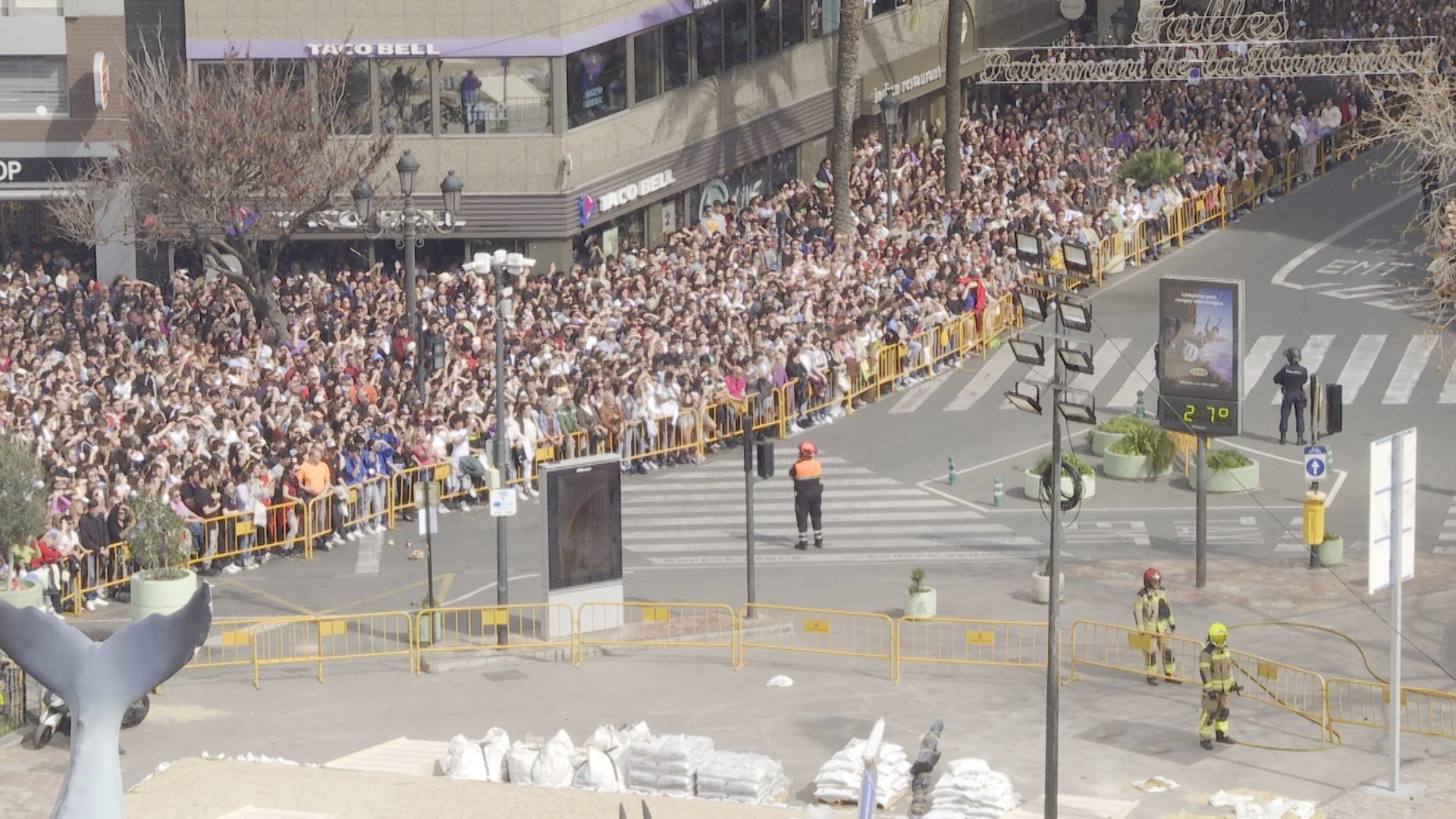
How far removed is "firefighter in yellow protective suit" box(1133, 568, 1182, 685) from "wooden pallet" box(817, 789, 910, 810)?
17.0ft

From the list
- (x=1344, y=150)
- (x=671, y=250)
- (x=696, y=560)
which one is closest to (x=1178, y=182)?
(x=1344, y=150)

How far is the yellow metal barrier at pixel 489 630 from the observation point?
29656 millimetres

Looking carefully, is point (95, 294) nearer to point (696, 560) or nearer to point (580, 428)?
point (580, 428)

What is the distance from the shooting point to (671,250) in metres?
48.1

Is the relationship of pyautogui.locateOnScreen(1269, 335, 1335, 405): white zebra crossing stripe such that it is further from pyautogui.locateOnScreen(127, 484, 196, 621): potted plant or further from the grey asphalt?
pyautogui.locateOnScreen(127, 484, 196, 621): potted plant

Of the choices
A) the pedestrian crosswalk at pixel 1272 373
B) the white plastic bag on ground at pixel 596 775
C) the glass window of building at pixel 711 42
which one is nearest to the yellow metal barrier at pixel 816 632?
the white plastic bag on ground at pixel 596 775

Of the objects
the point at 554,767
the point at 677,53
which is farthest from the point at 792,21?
the point at 554,767

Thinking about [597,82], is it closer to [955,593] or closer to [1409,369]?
[1409,369]

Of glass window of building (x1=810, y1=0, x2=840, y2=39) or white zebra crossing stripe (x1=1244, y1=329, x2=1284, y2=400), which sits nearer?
white zebra crossing stripe (x1=1244, y1=329, x2=1284, y2=400)

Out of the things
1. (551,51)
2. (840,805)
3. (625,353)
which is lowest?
(840,805)

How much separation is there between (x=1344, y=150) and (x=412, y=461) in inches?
1134

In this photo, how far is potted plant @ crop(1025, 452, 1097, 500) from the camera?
34844mm

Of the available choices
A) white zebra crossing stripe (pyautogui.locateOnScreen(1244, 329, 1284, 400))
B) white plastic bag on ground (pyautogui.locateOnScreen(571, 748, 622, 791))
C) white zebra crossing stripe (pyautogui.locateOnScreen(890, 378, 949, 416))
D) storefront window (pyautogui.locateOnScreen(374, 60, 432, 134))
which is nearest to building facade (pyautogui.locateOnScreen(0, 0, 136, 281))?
storefront window (pyautogui.locateOnScreen(374, 60, 432, 134))

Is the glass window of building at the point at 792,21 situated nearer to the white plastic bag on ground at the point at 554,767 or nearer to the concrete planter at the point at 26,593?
the concrete planter at the point at 26,593
